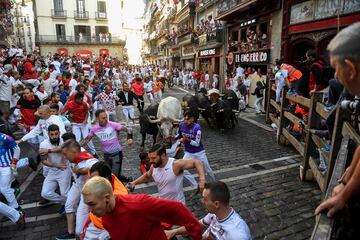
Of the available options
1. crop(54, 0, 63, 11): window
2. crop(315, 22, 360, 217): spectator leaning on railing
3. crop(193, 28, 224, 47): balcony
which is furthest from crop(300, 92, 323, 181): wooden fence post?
crop(54, 0, 63, 11): window

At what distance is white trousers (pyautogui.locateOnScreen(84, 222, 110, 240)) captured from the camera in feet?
10.0

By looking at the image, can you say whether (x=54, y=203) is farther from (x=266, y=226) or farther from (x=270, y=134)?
(x=270, y=134)

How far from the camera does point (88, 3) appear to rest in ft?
150

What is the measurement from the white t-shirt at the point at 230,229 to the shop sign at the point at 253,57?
14.9 meters

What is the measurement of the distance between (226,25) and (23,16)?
6463 cm

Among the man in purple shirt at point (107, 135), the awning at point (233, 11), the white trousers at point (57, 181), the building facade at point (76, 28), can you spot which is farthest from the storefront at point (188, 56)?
the white trousers at point (57, 181)

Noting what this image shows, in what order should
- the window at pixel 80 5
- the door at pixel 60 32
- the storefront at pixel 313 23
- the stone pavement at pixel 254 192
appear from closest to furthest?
the stone pavement at pixel 254 192 → the storefront at pixel 313 23 → the door at pixel 60 32 → the window at pixel 80 5

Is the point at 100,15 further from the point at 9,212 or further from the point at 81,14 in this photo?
the point at 9,212

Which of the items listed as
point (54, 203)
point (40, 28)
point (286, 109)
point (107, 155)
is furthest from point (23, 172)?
point (40, 28)

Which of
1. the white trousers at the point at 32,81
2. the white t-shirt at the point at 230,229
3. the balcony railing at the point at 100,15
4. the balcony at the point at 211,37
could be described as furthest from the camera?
the balcony railing at the point at 100,15

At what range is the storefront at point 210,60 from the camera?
24.8 metres

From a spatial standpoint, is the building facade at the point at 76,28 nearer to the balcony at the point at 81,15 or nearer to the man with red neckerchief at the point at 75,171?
the balcony at the point at 81,15

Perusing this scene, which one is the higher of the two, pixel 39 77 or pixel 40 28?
pixel 40 28

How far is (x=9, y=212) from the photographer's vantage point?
4574mm
